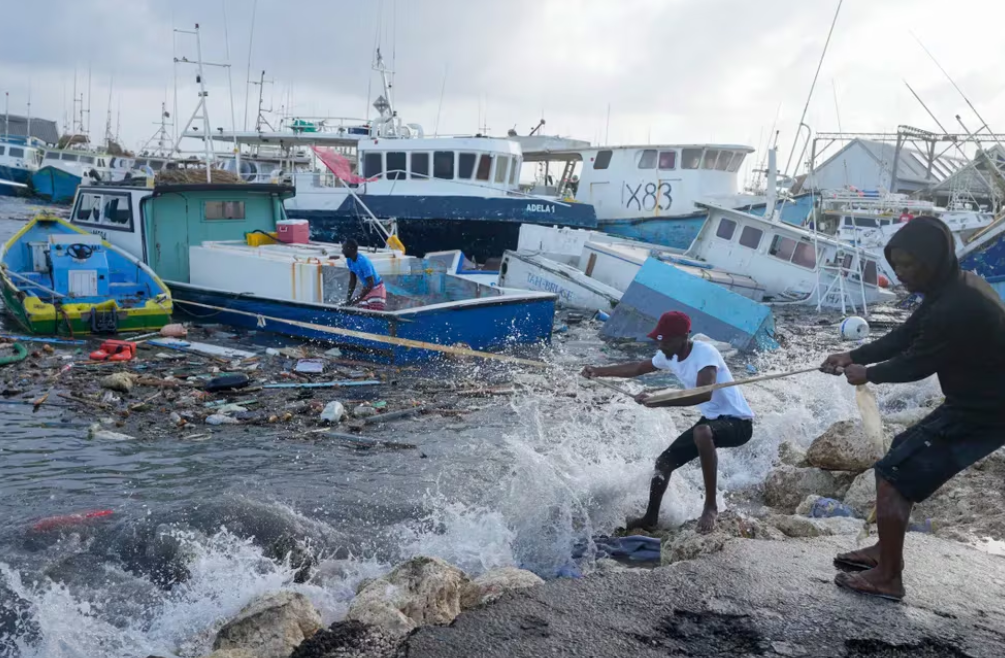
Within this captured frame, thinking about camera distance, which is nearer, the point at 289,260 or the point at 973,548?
the point at 973,548

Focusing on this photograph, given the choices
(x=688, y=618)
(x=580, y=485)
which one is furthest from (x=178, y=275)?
(x=688, y=618)

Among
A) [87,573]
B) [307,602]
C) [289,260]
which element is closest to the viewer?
[307,602]

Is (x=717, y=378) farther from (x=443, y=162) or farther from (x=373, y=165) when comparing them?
(x=373, y=165)

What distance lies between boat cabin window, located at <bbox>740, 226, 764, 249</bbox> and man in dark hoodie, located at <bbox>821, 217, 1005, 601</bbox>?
47.1 feet

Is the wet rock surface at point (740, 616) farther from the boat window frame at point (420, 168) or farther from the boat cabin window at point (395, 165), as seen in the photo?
the boat cabin window at point (395, 165)

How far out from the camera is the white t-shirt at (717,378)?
5.20m

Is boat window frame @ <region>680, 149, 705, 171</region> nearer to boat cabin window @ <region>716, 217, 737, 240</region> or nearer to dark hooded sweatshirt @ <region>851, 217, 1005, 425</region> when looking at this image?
boat cabin window @ <region>716, 217, 737, 240</region>

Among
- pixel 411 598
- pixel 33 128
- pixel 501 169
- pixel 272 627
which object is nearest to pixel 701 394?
pixel 411 598

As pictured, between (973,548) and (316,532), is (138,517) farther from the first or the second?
(973,548)

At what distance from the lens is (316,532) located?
18.3 feet

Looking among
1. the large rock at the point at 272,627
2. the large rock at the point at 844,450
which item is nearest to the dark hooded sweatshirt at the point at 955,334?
the large rock at the point at 844,450

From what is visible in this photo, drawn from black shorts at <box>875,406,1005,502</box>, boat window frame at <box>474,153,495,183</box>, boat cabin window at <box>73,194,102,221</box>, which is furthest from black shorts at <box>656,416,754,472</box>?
boat window frame at <box>474,153,495,183</box>

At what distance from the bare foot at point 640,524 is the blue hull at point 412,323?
5640 millimetres

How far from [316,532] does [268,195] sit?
10175mm
